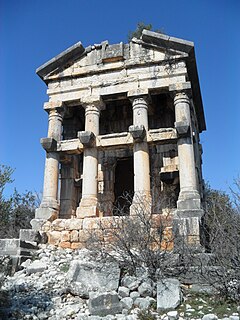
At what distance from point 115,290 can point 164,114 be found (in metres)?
9.72

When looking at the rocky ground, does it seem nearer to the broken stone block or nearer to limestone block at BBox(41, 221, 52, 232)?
the broken stone block

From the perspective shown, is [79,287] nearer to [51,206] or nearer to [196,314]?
[196,314]

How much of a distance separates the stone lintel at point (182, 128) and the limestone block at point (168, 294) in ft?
19.1

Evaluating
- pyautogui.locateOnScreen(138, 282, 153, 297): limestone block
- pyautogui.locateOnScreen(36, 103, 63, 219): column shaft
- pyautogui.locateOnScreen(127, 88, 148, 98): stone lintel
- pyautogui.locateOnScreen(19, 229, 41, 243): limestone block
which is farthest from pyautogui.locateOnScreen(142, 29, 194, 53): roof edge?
pyautogui.locateOnScreen(138, 282, 153, 297): limestone block

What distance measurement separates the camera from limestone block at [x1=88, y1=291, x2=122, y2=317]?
5590mm

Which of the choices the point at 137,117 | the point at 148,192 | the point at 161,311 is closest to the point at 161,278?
the point at 161,311

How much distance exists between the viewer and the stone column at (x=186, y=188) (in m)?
8.91

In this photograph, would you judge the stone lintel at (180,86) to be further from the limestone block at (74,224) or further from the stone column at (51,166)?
the limestone block at (74,224)

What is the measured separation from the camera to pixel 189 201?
999 cm

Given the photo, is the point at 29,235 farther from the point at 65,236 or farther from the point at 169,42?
the point at 169,42

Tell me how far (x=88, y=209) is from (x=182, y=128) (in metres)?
4.00

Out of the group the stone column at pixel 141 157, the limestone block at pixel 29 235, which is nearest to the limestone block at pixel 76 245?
the limestone block at pixel 29 235

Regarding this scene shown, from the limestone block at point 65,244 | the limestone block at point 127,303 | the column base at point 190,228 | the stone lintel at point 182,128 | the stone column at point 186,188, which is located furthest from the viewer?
the stone lintel at point 182,128

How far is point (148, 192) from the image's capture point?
10953 millimetres
